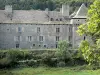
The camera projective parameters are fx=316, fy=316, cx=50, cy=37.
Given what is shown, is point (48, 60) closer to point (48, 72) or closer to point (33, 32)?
point (48, 72)

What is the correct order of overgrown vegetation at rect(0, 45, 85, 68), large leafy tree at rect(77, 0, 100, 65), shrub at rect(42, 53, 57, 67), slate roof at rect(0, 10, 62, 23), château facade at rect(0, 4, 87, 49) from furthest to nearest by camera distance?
1. slate roof at rect(0, 10, 62, 23)
2. château facade at rect(0, 4, 87, 49)
3. shrub at rect(42, 53, 57, 67)
4. overgrown vegetation at rect(0, 45, 85, 68)
5. large leafy tree at rect(77, 0, 100, 65)

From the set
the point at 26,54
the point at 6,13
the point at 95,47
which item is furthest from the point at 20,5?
the point at 95,47

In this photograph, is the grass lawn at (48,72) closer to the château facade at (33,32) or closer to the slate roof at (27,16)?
the château facade at (33,32)

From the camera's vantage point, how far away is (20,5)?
103m

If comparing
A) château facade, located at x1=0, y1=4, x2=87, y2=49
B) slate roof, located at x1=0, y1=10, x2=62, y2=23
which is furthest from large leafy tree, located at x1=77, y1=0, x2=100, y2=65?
slate roof, located at x1=0, y1=10, x2=62, y2=23

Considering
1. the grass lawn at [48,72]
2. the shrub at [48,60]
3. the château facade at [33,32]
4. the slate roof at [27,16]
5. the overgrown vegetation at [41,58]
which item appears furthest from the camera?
the slate roof at [27,16]

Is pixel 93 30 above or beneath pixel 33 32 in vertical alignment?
beneath

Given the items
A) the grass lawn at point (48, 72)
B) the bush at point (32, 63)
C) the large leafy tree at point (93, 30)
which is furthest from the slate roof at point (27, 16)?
the large leafy tree at point (93, 30)

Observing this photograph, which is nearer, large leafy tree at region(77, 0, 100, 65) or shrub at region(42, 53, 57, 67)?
large leafy tree at region(77, 0, 100, 65)

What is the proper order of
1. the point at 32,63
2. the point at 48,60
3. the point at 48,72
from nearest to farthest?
the point at 48,72 < the point at 32,63 < the point at 48,60

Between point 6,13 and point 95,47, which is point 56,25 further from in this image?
point 95,47

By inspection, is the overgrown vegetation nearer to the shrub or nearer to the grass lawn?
the shrub

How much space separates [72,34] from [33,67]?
51.7ft

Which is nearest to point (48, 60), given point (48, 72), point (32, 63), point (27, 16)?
point (32, 63)
